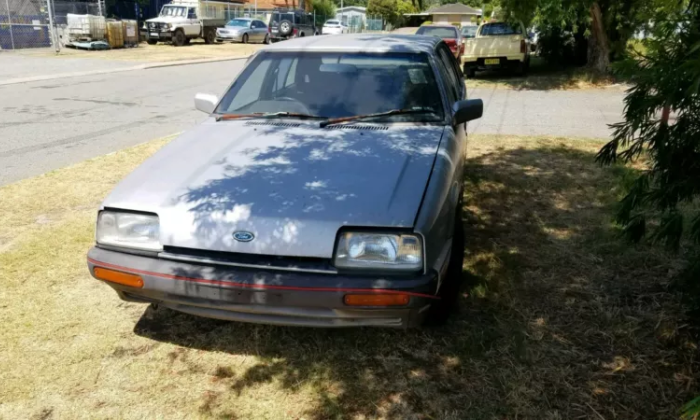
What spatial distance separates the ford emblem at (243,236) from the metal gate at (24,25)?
24.0 meters

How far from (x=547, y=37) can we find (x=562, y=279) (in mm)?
17958

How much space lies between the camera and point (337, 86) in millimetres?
4004

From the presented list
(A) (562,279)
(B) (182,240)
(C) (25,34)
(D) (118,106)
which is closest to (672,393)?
(A) (562,279)

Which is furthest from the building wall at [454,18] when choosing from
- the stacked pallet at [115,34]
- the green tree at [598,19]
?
the green tree at [598,19]

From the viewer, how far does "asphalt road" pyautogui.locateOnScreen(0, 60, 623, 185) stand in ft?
24.6

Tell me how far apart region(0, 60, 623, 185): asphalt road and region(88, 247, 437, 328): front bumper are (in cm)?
429

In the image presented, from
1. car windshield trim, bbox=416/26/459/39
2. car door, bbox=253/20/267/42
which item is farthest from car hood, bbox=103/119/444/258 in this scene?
car door, bbox=253/20/267/42

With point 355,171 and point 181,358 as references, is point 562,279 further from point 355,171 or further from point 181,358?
point 181,358

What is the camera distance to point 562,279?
3889mm

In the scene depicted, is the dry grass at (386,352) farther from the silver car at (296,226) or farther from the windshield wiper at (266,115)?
the windshield wiper at (266,115)

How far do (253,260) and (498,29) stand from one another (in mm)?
16832

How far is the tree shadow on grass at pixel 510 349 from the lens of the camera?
2.65 metres

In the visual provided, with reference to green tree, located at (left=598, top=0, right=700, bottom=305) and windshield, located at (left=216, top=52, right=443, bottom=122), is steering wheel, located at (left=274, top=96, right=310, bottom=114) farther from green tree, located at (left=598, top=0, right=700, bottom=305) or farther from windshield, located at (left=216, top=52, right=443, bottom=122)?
green tree, located at (left=598, top=0, right=700, bottom=305)

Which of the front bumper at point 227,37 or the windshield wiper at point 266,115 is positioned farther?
the front bumper at point 227,37
